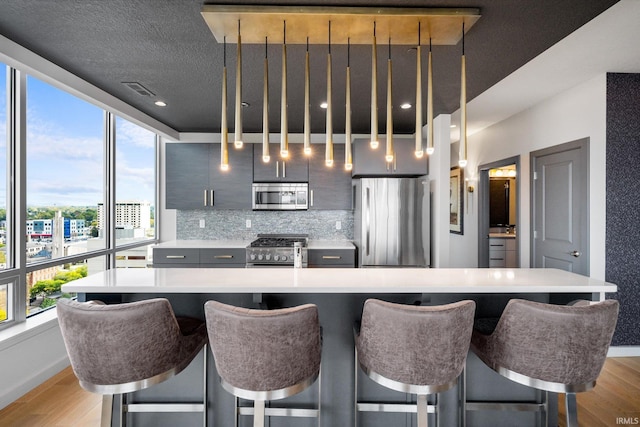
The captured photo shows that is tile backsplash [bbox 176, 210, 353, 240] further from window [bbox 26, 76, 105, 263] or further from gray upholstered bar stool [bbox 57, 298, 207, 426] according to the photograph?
gray upholstered bar stool [bbox 57, 298, 207, 426]

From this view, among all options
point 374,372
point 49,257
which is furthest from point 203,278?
point 49,257

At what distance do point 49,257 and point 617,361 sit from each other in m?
4.99

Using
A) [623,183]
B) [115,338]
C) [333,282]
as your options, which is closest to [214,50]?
[333,282]

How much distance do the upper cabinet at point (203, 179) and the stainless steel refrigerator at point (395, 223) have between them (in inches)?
65.0

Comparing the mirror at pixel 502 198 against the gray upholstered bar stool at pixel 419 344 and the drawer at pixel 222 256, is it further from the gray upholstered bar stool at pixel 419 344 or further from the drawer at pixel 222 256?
the gray upholstered bar stool at pixel 419 344

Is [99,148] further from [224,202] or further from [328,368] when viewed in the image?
Answer: [328,368]

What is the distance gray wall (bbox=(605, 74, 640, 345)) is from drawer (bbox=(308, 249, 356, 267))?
242 centimetres

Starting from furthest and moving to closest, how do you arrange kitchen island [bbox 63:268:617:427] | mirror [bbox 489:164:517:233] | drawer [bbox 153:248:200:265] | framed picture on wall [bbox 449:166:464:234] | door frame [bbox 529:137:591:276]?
mirror [bbox 489:164:517:233] → framed picture on wall [bbox 449:166:464:234] → drawer [bbox 153:248:200:265] → door frame [bbox 529:137:591:276] → kitchen island [bbox 63:268:617:427]

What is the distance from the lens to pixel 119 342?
1.44 meters

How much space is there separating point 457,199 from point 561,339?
4.38 m

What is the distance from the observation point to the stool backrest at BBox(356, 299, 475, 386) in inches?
55.6

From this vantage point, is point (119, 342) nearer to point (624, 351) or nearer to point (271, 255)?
point (271, 255)
